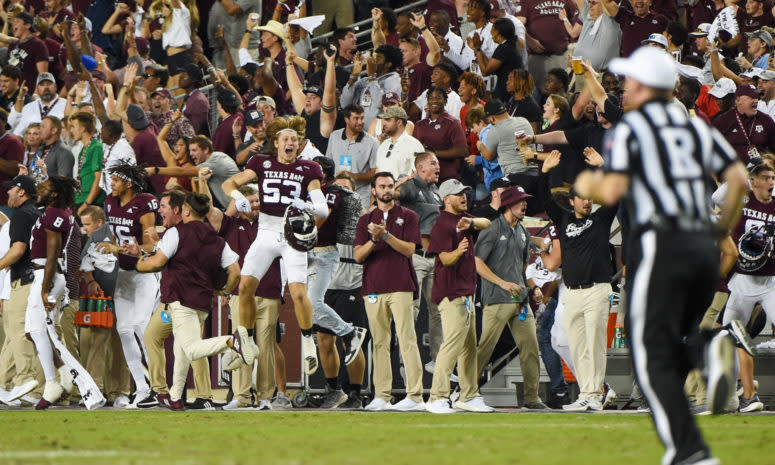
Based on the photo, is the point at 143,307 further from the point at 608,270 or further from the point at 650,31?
the point at 650,31

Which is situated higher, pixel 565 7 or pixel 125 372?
pixel 565 7

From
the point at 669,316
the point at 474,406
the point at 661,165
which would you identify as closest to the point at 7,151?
the point at 474,406

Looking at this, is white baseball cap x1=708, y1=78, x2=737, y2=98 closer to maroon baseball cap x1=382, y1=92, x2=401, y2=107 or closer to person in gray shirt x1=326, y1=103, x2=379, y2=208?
maroon baseball cap x1=382, y1=92, x2=401, y2=107

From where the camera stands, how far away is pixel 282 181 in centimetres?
1219

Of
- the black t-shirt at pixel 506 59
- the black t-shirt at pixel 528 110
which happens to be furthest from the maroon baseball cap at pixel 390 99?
the black t-shirt at pixel 506 59

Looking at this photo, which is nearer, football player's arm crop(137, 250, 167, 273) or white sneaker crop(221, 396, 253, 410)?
football player's arm crop(137, 250, 167, 273)

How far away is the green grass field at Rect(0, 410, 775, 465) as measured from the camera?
7004mm

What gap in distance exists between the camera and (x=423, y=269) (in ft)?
43.1

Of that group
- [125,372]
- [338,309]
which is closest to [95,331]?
[125,372]

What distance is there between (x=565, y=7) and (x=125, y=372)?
8.60 meters

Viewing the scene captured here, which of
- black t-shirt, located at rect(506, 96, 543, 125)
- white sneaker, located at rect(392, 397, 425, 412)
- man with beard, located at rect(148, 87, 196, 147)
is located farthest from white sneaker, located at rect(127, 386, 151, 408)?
black t-shirt, located at rect(506, 96, 543, 125)

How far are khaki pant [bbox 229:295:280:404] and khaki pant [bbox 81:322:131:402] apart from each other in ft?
5.88

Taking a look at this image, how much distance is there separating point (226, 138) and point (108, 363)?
3963mm

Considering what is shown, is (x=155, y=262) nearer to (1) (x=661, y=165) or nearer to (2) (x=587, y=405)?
(2) (x=587, y=405)
